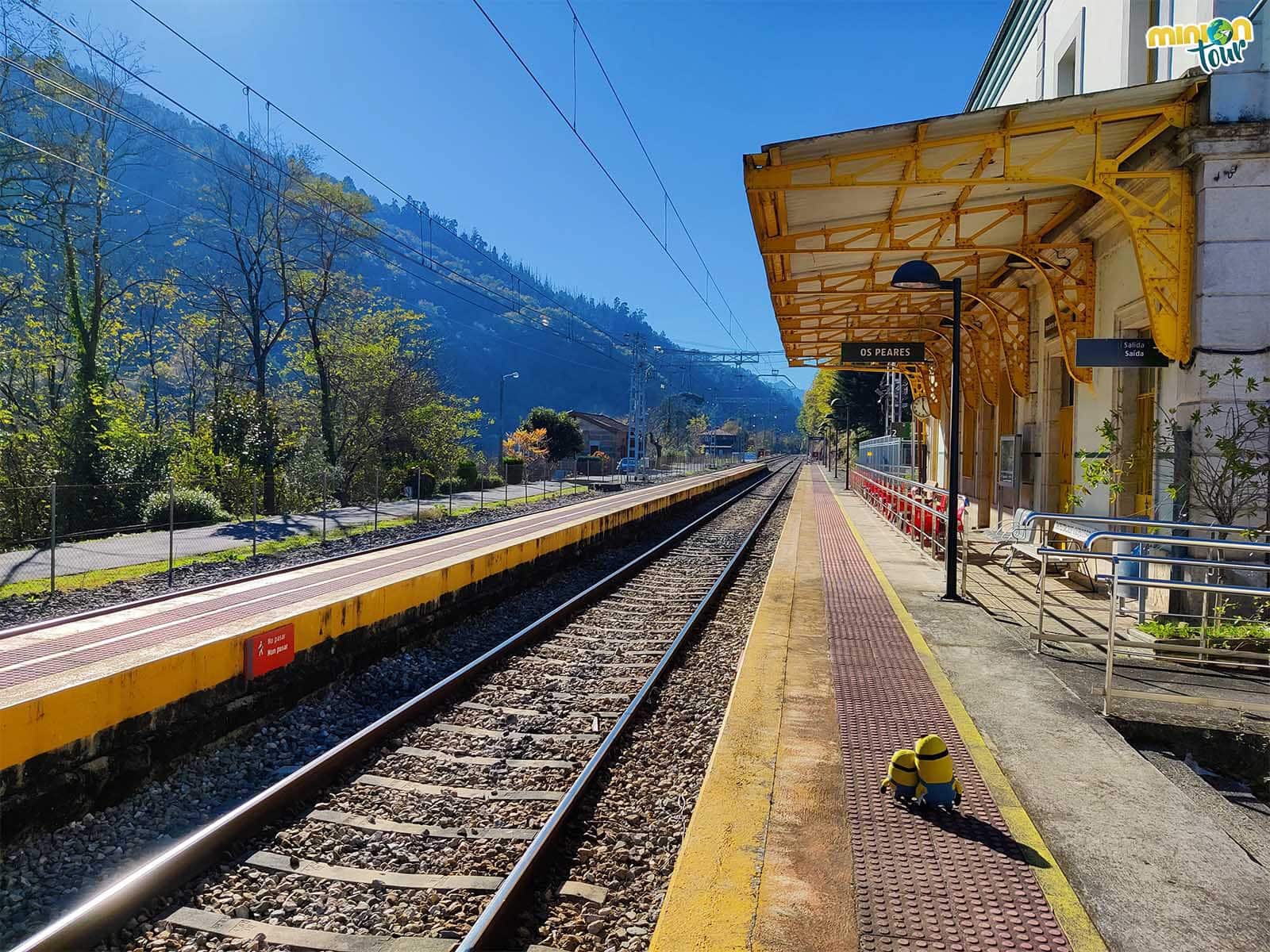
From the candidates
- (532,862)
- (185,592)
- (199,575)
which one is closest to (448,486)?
(199,575)

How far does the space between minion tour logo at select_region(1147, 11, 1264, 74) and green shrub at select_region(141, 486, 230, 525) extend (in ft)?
61.4

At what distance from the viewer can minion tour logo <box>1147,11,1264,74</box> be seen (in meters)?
8.00

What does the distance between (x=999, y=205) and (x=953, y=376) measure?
3318 mm

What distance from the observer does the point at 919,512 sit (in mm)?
17188

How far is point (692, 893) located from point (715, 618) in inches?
278

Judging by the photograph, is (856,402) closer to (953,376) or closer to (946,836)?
(953,376)

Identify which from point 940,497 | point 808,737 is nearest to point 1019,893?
point 808,737

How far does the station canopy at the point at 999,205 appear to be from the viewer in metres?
8.37

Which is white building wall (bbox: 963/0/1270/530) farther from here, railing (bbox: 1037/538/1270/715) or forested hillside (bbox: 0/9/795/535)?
forested hillside (bbox: 0/9/795/535)

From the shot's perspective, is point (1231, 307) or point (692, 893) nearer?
point (692, 893)

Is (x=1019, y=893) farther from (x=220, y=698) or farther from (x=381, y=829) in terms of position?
(x=220, y=698)

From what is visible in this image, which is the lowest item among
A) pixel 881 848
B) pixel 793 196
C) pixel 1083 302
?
pixel 881 848

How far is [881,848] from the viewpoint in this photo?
12.4 ft

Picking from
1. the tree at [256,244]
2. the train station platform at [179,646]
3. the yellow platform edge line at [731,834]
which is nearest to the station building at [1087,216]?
the yellow platform edge line at [731,834]
